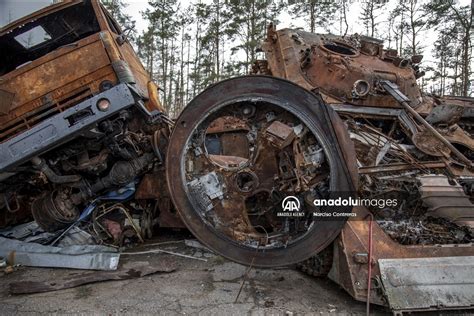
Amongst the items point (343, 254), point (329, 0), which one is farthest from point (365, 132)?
point (329, 0)

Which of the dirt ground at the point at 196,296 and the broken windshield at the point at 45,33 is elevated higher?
the broken windshield at the point at 45,33

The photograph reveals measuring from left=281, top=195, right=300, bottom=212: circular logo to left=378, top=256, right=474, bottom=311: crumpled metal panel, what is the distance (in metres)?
0.76

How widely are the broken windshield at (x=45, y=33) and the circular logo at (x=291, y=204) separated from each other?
3055 millimetres

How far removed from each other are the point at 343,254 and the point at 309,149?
0.88 meters

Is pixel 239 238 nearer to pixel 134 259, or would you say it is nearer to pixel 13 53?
pixel 134 259

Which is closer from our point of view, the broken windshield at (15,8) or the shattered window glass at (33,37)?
the shattered window glass at (33,37)

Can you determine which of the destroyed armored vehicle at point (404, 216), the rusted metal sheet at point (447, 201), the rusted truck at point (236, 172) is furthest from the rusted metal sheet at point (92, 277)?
the rusted metal sheet at point (447, 201)

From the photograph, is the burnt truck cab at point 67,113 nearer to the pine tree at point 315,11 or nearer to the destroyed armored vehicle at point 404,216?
the destroyed armored vehicle at point 404,216

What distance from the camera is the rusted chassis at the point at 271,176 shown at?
290 centimetres

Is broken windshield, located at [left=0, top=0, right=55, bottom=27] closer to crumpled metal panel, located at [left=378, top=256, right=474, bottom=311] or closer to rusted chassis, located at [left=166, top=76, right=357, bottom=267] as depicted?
rusted chassis, located at [left=166, top=76, right=357, bottom=267]

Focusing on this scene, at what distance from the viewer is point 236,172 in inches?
127

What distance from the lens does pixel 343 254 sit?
2.88 meters

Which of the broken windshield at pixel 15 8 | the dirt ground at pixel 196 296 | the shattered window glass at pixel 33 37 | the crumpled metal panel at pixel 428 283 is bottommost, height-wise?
the dirt ground at pixel 196 296

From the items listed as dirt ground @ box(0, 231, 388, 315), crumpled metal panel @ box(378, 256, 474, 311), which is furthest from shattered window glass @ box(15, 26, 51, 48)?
crumpled metal panel @ box(378, 256, 474, 311)
